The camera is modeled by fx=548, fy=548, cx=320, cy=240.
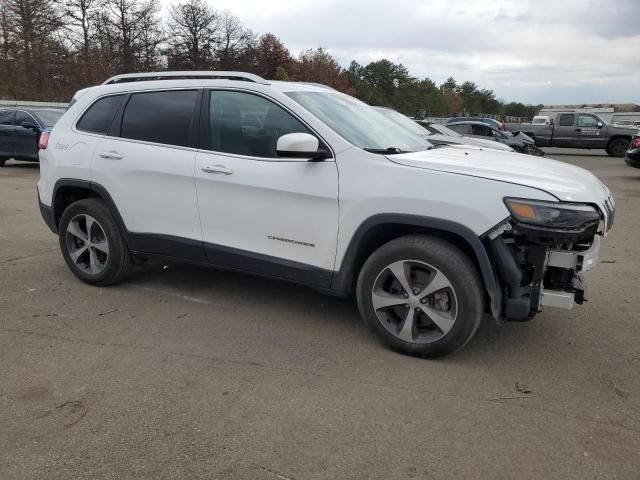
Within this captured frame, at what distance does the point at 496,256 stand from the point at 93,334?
111 inches

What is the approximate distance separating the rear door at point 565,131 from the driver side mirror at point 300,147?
72.5ft

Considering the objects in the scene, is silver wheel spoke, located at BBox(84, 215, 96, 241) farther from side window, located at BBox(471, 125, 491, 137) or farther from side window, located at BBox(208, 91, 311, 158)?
side window, located at BBox(471, 125, 491, 137)

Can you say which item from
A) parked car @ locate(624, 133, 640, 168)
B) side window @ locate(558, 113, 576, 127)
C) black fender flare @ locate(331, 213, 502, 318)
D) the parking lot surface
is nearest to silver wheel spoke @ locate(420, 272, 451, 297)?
black fender flare @ locate(331, 213, 502, 318)

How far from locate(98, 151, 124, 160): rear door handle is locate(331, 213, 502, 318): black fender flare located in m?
2.15

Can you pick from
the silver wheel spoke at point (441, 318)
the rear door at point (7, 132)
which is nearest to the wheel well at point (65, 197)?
the silver wheel spoke at point (441, 318)

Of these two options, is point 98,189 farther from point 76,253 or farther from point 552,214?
point 552,214

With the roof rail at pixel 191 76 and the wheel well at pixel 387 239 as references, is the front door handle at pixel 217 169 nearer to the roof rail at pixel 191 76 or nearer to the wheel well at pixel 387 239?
the roof rail at pixel 191 76

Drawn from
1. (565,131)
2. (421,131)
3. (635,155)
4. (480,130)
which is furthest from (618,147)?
(421,131)

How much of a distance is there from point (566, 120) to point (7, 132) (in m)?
20.6

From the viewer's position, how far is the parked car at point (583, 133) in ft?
72.1

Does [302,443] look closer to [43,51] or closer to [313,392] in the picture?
[313,392]

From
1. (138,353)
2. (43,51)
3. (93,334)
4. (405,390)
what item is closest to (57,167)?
(93,334)

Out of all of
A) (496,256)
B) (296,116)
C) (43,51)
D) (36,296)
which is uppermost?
(43,51)

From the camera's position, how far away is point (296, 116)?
3.86 metres
